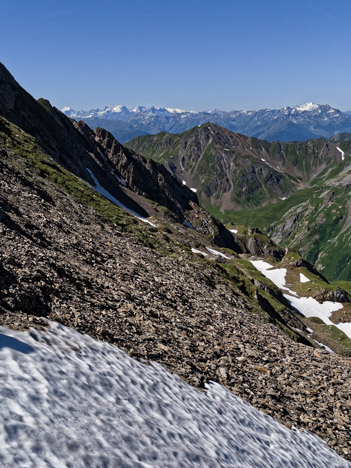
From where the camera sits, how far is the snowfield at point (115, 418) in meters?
8.73

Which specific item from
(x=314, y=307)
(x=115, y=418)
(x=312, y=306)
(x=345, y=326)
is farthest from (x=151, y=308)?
(x=314, y=307)

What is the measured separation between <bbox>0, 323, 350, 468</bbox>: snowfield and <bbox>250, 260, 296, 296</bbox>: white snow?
330 ft

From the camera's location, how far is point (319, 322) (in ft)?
290

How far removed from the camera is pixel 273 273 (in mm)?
124562

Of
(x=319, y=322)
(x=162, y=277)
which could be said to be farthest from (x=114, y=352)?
(x=319, y=322)

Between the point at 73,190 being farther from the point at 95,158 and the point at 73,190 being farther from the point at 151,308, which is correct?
the point at 95,158

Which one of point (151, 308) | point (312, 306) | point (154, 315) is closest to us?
point (154, 315)

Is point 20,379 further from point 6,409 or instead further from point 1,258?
point 1,258

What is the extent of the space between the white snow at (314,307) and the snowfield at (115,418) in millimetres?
80735

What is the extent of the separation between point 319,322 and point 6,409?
90110 mm

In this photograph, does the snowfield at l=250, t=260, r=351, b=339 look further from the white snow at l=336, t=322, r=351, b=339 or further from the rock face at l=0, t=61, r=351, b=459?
the rock face at l=0, t=61, r=351, b=459

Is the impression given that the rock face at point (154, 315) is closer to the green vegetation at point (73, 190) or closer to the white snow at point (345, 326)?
the green vegetation at point (73, 190)

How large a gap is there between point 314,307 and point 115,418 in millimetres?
97615

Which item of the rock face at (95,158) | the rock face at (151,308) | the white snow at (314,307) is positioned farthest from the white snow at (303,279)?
the rock face at (151,308)
